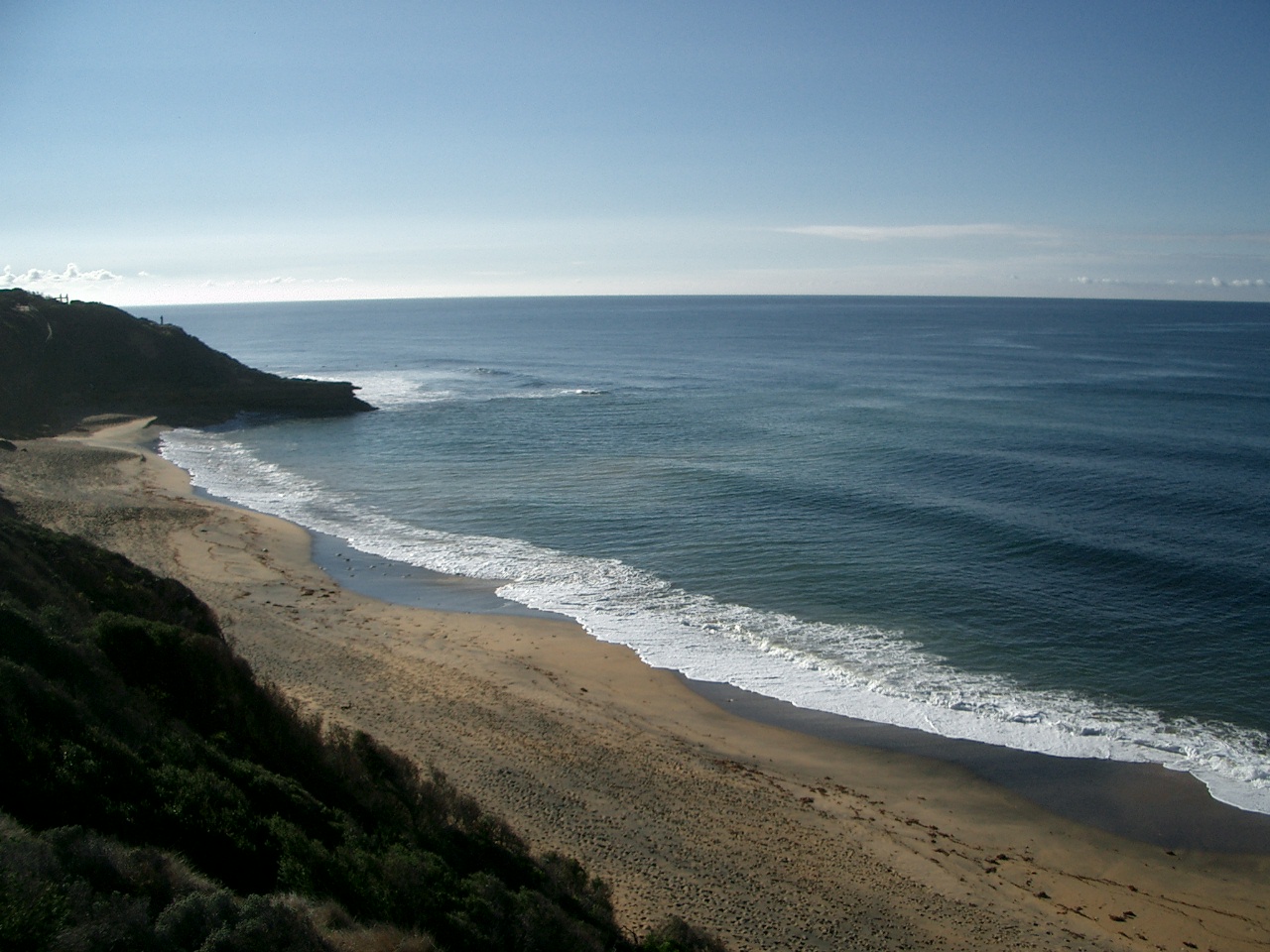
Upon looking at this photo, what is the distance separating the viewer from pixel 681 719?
16016 mm

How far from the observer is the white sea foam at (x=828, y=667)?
15102 millimetres

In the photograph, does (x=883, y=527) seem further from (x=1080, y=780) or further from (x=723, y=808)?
(x=723, y=808)

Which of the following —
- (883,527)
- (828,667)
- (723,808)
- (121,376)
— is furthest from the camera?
(121,376)

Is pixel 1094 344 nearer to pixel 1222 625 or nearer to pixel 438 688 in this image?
pixel 1222 625

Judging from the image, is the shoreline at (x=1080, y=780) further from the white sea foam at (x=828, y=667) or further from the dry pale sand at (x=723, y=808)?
the dry pale sand at (x=723, y=808)

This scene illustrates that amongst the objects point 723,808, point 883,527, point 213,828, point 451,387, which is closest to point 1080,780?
point 723,808

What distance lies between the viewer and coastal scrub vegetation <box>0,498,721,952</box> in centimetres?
585

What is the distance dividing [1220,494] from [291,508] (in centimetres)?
3425

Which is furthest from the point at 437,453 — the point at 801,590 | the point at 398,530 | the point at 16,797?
the point at 16,797

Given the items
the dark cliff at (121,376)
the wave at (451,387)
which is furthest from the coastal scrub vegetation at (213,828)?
the wave at (451,387)

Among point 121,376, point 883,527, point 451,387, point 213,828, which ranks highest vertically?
point 121,376

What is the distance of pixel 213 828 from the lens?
7480 mm

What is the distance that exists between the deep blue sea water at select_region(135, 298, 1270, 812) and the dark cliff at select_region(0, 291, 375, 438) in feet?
13.8

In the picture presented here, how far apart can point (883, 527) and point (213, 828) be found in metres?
23.4
